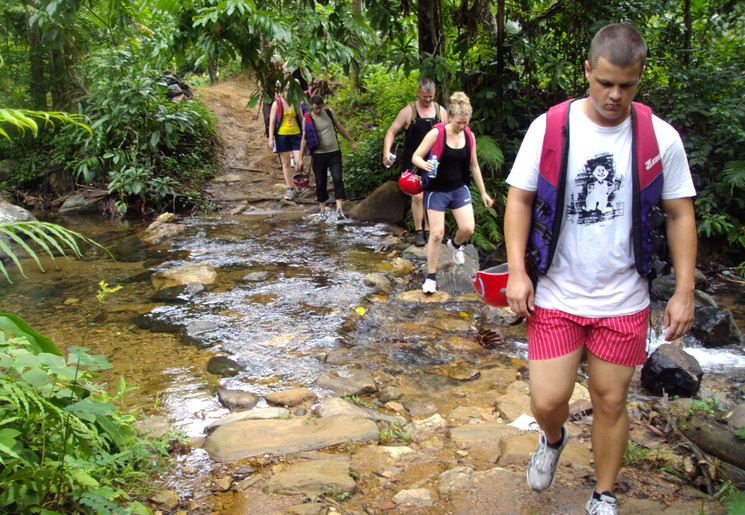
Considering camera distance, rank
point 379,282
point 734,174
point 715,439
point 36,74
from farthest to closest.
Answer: point 36,74 → point 734,174 → point 379,282 → point 715,439

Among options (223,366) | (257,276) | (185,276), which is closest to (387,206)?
(257,276)

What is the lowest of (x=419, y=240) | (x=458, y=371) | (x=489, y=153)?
(x=458, y=371)

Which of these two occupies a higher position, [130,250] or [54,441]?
[54,441]

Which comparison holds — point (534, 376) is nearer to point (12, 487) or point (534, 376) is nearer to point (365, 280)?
point (12, 487)

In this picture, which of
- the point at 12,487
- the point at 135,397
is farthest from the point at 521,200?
the point at 135,397

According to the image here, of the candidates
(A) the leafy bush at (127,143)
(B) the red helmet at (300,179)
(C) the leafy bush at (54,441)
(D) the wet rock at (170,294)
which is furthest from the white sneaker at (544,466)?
(A) the leafy bush at (127,143)

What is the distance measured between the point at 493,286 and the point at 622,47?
3.67 ft

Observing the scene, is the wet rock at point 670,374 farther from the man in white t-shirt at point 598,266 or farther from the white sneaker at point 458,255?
the white sneaker at point 458,255

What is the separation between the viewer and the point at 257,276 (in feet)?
24.4

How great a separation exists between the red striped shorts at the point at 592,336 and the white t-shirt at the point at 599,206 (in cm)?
4

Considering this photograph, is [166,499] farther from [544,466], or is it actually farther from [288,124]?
[288,124]

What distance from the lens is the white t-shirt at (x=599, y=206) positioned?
94.1 inches

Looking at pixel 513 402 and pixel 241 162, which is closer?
pixel 513 402

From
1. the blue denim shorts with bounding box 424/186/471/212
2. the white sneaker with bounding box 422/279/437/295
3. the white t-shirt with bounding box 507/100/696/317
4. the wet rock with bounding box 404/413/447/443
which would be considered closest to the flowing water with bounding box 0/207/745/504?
the white sneaker with bounding box 422/279/437/295
